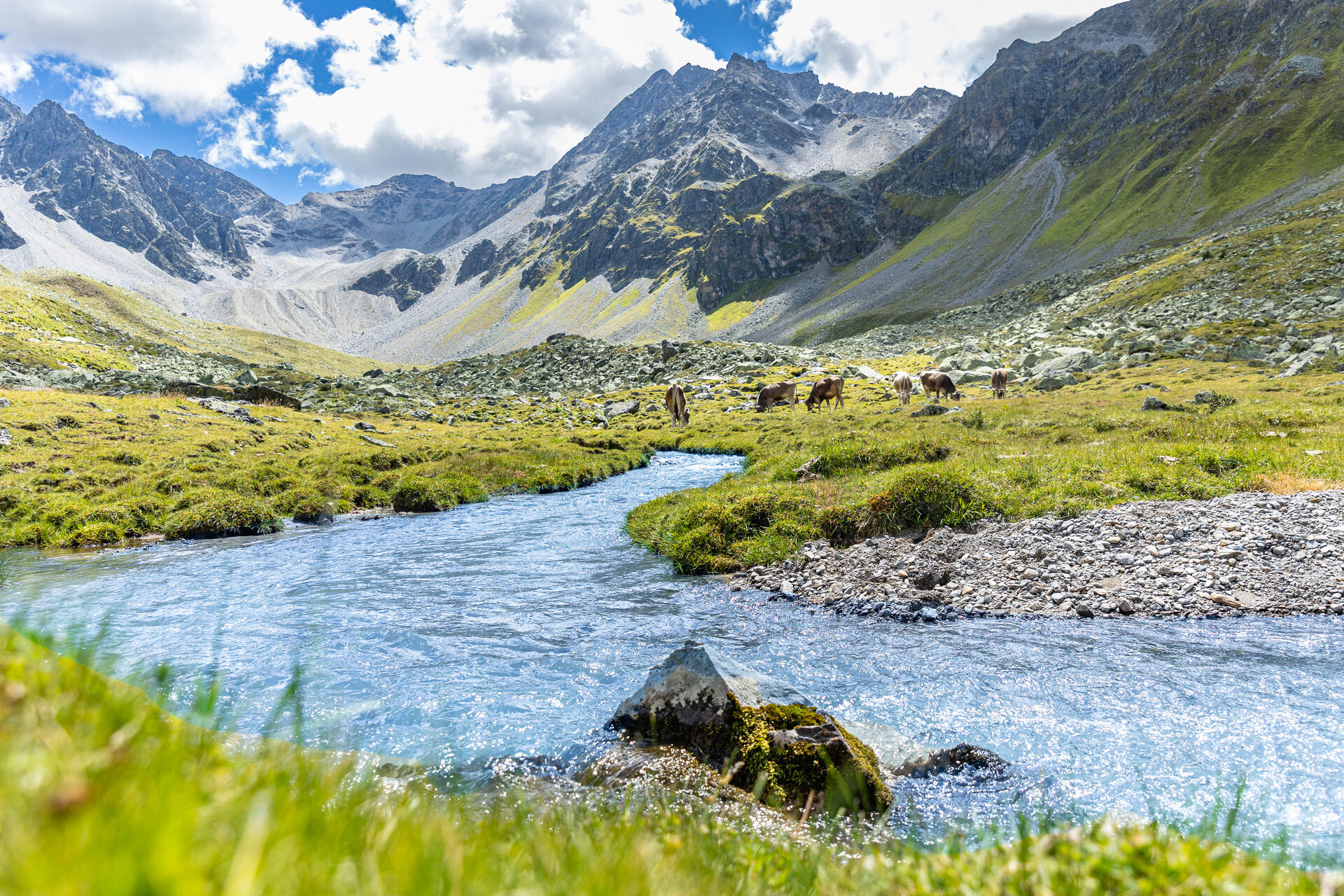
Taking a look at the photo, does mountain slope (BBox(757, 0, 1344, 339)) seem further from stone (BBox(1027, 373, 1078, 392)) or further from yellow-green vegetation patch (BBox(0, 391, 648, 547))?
yellow-green vegetation patch (BBox(0, 391, 648, 547))

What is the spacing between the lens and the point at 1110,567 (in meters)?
12.6

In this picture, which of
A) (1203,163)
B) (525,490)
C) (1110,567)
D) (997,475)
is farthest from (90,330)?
(1203,163)

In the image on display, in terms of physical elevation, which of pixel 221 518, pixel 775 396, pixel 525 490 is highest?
pixel 775 396

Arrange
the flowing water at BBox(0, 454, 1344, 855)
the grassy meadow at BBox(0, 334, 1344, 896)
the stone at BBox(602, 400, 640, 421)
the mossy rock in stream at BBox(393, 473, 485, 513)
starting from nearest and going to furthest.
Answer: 1. the grassy meadow at BBox(0, 334, 1344, 896)
2. the flowing water at BBox(0, 454, 1344, 855)
3. the mossy rock in stream at BBox(393, 473, 485, 513)
4. the stone at BBox(602, 400, 640, 421)

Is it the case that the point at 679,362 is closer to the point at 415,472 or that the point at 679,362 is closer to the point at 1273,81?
the point at 415,472

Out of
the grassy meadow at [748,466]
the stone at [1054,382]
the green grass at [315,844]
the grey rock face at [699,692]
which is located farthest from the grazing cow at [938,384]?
the green grass at [315,844]

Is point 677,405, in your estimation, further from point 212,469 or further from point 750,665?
point 750,665

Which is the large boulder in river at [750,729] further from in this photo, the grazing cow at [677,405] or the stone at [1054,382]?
the stone at [1054,382]

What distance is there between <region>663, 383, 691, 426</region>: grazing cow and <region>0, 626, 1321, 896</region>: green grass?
4737cm

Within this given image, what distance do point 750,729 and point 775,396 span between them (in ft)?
169

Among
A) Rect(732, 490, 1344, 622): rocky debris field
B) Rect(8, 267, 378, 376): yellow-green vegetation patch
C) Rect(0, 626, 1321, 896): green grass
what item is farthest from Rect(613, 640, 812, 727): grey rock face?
Rect(8, 267, 378, 376): yellow-green vegetation patch

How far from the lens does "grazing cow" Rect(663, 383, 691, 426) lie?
50719mm

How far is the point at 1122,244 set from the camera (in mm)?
154500

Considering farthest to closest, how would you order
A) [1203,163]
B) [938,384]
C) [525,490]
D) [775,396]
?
1. [1203,163]
2. [775,396]
3. [938,384]
4. [525,490]
